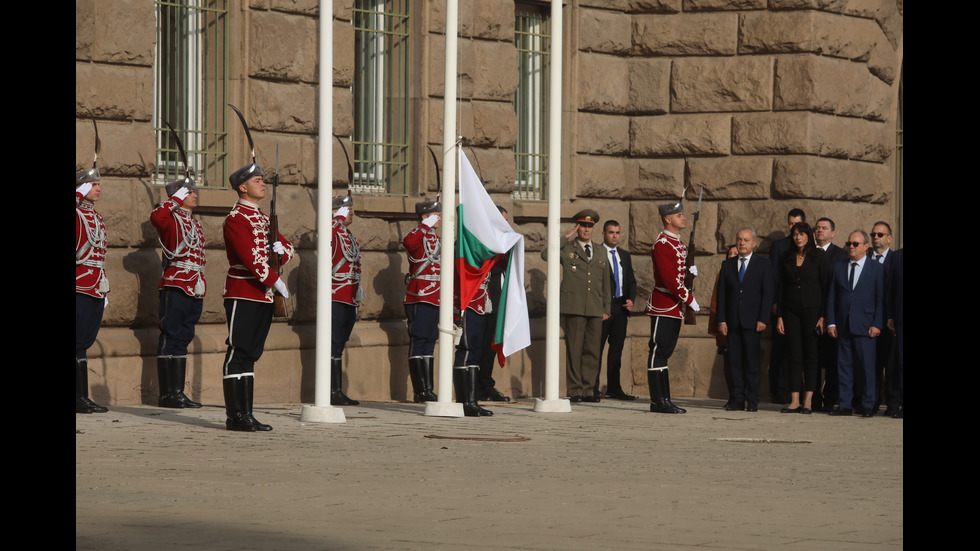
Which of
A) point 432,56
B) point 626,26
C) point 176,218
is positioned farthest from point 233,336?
point 626,26

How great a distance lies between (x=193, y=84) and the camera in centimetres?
1448

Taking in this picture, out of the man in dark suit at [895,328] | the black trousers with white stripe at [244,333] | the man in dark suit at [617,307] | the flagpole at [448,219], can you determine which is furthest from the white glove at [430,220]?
the man in dark suit at [895,328]

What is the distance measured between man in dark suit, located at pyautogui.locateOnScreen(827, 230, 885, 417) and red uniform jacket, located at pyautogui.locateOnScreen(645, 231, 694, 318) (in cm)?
153

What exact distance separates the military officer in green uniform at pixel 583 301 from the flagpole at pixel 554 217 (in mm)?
2253

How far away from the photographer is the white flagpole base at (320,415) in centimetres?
1230

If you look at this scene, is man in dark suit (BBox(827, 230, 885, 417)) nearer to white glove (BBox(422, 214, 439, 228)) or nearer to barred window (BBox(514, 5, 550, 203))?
white glove (BBox(422, 214, 439, 228))

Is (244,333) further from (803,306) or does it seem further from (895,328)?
(895,328)

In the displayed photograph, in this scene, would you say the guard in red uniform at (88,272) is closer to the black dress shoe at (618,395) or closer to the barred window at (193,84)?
the barred window at (193,84)

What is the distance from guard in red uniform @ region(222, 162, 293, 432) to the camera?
11.4m

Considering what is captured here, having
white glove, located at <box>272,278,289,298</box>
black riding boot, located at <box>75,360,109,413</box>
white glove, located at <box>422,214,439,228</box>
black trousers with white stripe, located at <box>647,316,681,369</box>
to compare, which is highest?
white glove, located at <box>422,214,439,228</box>

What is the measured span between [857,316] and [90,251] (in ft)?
22.9

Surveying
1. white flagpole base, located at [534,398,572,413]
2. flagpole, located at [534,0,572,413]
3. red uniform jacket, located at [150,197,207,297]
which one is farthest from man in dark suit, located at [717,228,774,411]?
red uniform jacket, located at [150,197,207,297]

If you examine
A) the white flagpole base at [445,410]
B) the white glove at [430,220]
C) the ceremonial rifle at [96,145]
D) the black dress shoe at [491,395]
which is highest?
the ceremonial rifle at [96,145]

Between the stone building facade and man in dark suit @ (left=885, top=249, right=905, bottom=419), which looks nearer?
the stone building facade
